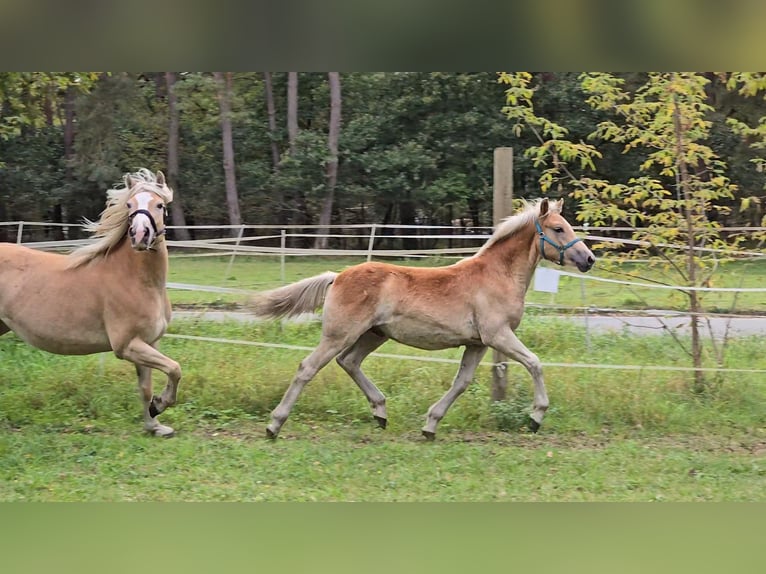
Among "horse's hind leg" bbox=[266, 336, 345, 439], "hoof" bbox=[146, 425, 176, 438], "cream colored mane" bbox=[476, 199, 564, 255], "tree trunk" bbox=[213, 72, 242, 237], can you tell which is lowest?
"hoof" bbox=[146, 425, 176, 438]

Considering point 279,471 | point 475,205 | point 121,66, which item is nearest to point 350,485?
point 279,471

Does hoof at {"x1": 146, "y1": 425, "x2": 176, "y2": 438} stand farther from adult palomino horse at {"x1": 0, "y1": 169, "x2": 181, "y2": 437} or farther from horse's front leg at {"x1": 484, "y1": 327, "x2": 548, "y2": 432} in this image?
horse's front leg at {"x1": 484, "y1": 327, "x2": 548, "y2": 432}

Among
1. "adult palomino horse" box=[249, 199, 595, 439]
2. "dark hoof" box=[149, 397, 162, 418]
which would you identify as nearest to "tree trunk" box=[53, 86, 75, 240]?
"dark hoof" box=[149, 397, 162, 418]

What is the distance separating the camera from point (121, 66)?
2.89 m

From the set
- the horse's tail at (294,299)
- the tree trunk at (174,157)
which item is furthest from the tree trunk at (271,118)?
the horse's tail at (294,299)

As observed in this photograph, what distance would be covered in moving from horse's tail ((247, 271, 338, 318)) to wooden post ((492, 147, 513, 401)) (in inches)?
65.2

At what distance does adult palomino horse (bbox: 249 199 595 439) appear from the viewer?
5.73 m

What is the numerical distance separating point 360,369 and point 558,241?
1.93 metres

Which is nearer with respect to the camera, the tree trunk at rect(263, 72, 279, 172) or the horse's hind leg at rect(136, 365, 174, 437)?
the horse's hind leg at rect(136, 365, 174, 437)

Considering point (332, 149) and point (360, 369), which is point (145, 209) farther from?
point (332, 149)

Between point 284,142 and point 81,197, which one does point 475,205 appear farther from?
point 81,197

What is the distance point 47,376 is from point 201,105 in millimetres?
21334

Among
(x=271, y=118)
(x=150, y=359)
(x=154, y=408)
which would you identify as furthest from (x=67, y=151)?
(x=150, y=359)

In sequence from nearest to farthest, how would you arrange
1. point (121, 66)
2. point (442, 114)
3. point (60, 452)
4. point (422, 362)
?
point (121, 66) < point (60, 452) < point (422, 362) < point (442, 114)
